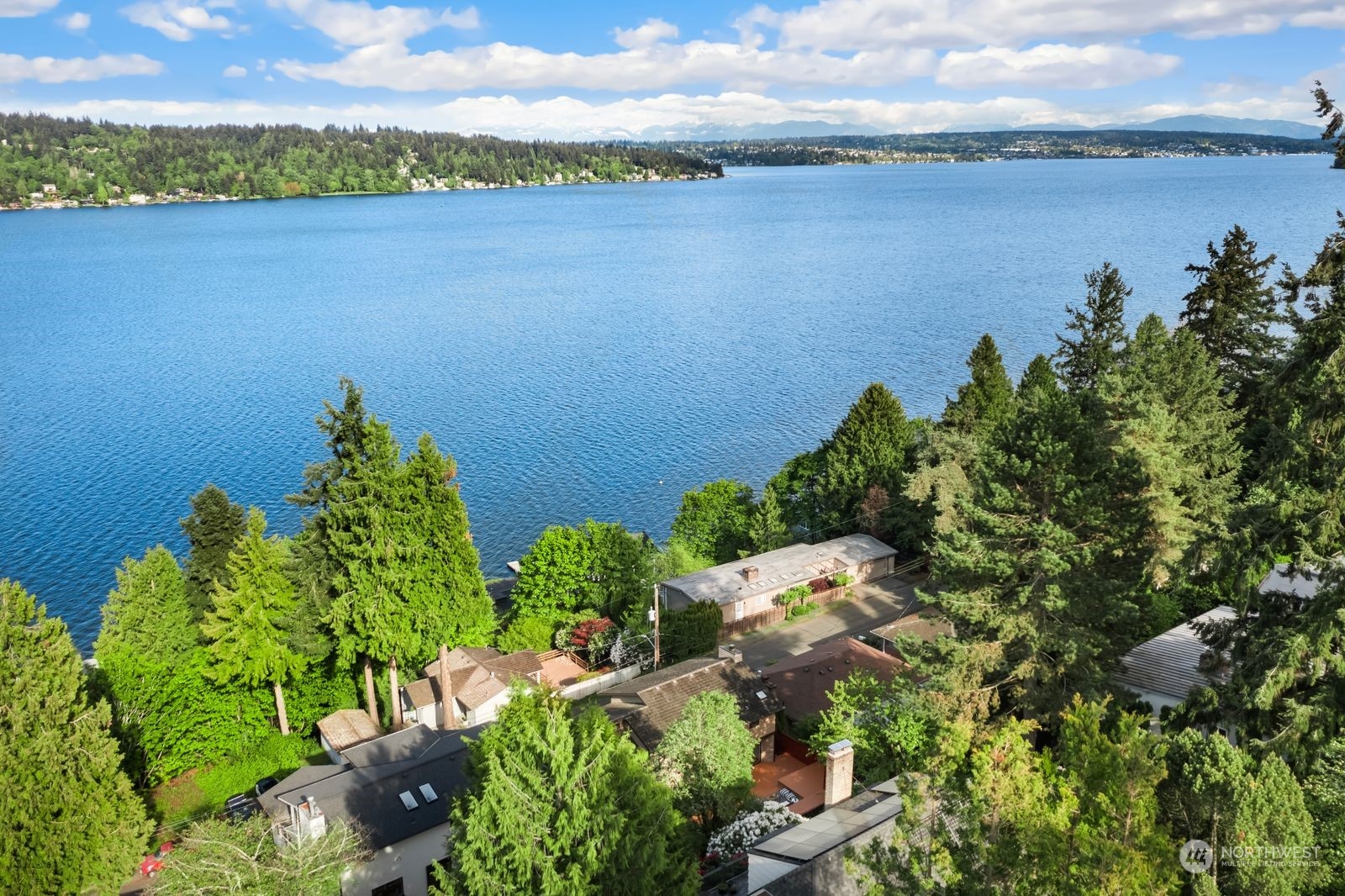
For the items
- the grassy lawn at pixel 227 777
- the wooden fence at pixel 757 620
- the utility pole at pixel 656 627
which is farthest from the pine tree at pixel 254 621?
the wooden fence at pixel 757 620

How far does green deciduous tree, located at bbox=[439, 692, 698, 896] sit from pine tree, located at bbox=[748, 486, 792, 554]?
2916 cm

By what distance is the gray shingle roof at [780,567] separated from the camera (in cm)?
3738

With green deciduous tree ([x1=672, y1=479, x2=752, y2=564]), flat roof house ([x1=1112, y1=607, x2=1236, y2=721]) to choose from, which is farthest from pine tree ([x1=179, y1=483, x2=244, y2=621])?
flat roof house ([x1=1112, y1=607, x2=1236, y2=721])

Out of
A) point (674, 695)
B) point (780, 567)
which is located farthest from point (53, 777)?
point (780, 567)

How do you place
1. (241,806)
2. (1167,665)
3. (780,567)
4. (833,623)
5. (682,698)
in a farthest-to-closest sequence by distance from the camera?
(780,567) → (833,623) → (682,698) → (241,806) → (1167,665)

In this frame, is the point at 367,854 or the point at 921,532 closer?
the point at 367,854

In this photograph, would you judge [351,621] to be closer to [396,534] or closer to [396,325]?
[396,534]

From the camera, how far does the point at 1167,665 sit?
23.3 metres

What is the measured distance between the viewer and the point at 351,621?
2788 centimetres

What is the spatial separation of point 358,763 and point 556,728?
13404 mm

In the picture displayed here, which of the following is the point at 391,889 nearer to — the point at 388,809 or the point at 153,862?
the point at 388,809

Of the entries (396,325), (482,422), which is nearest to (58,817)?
(482,422)

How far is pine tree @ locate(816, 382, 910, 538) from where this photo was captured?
4372 centimetres

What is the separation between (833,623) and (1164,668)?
14.8 metres
